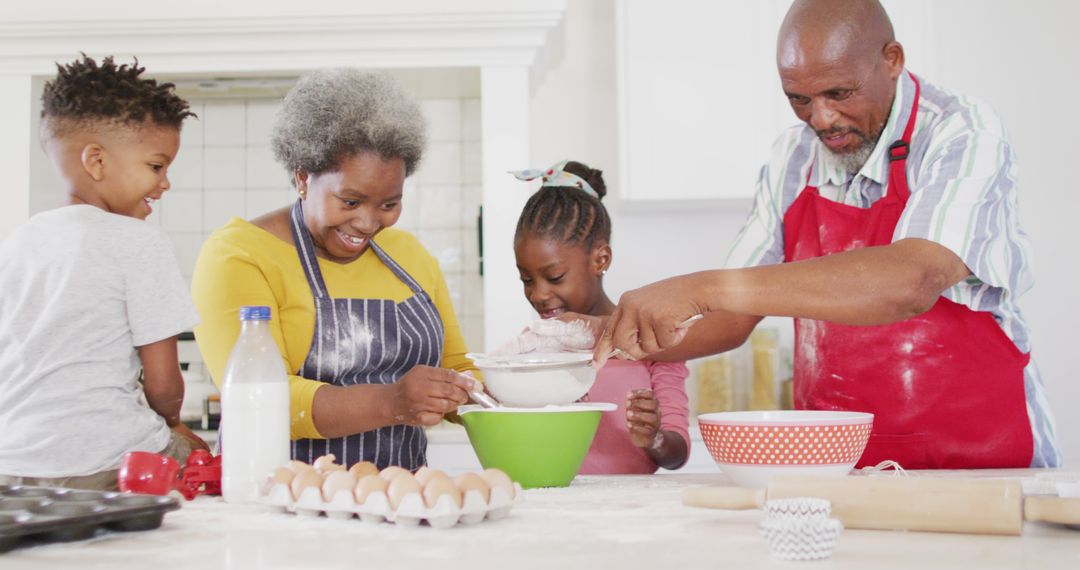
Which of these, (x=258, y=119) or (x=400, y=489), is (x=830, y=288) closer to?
(x=400, y=489)

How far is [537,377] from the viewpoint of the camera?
4.23ft

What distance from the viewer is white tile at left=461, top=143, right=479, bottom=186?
10.4 ft

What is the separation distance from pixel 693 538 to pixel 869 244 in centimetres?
86

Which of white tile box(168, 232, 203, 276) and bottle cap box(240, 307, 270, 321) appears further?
white tile box(168, 232, 203, 276)

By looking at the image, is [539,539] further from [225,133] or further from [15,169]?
[225,133]

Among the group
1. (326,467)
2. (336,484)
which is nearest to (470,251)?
(326,467)

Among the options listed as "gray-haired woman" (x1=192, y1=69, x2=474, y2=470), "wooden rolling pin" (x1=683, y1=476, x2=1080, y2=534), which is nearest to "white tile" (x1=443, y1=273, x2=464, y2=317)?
"gray-haired woman" (x1=192, y1=69, x2=474, y2=470)

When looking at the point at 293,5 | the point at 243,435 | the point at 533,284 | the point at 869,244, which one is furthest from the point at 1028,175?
the point at 243,435

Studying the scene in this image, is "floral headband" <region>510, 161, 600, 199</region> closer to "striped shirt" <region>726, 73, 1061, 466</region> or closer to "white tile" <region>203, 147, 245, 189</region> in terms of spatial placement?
"striped shirt" <region>726, 73, 1061, 466</region>

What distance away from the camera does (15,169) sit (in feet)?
8.79

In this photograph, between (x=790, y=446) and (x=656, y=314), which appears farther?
(x=656, y=314)

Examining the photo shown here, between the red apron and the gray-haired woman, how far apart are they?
2.42ft

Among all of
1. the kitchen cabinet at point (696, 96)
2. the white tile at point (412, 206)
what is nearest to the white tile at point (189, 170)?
the white tile at point (412, 206)

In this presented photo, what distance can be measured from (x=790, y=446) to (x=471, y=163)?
2225 mm
